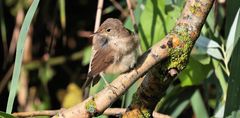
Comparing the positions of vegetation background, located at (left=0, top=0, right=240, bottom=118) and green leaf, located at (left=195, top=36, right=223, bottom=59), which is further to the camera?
vegetation background, located at (left=0, top=0, right=240, bottom=118)

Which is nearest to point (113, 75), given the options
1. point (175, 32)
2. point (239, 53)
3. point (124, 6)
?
point (239, 53)

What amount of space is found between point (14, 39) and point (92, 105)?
7.47ft

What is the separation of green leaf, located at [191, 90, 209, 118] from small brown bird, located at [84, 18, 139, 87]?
2.18ft

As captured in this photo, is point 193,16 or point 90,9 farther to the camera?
point 90,9

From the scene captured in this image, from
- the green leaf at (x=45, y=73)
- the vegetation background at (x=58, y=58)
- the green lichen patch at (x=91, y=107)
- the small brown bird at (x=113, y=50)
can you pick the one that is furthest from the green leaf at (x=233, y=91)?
the green leaf at (x=45, y=73)

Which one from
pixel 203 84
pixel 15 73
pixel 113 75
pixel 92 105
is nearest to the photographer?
pixel 92 105

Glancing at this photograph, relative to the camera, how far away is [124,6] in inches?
126

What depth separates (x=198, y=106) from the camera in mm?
2602

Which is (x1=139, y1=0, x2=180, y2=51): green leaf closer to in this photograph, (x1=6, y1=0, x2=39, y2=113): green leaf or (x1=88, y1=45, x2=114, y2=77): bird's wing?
(x1=88, y1=45, x2=114, y2=77): bird's wing

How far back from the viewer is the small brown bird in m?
1.80

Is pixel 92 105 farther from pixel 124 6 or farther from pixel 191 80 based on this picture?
pixel 124 6

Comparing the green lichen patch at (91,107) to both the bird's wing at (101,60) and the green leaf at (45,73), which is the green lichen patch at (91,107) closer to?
the bird's wing at (101,60)

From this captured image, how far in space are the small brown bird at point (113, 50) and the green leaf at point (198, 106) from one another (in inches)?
26.1

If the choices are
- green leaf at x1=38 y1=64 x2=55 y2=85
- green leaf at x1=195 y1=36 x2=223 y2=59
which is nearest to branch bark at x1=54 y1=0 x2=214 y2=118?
green leaf at x1=195 y1=36 x2=223 y2=59
